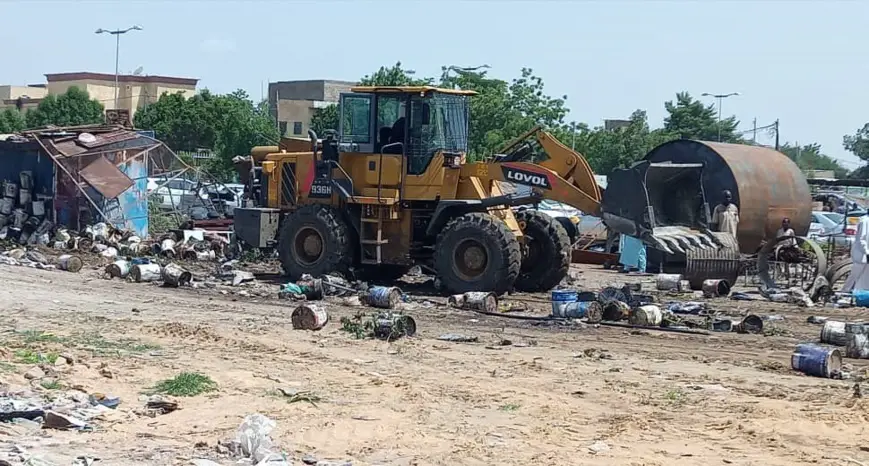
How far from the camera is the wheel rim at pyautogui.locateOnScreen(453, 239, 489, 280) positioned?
1817 cm

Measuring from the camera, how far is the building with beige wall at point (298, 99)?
228ft

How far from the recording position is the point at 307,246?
65.6ft

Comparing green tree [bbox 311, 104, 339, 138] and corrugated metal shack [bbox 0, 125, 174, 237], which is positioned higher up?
green tree [bbox 311, 104, 339, 138]

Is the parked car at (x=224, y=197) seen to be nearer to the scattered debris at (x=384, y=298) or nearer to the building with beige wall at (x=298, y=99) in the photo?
the scattered debris at (x=384, y=298)

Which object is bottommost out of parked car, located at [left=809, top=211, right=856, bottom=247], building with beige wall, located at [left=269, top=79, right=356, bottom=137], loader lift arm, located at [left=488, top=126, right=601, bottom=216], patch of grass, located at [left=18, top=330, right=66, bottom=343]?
patch of grass, located at [left=18, top=330, right=66, bottom=343]

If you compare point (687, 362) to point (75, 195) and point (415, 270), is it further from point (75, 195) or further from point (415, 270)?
point (75, 195)

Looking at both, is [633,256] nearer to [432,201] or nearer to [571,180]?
[571,180]

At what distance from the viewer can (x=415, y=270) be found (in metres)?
20.9

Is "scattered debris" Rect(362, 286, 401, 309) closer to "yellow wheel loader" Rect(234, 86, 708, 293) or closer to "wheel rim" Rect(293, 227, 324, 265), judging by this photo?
"yellow wheel loader" Rect(234, 86, 708, 293)

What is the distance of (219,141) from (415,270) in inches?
1446

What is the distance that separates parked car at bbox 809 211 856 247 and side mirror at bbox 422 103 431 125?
9.66 meters

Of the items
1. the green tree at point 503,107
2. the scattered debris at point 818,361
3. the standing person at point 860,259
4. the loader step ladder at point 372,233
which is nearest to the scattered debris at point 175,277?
the loader step ladder at point 372,233

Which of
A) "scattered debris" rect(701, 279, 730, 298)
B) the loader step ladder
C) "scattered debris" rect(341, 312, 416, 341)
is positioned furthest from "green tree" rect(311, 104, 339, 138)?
"scattered debris" rect(341, 312, 416, 341)

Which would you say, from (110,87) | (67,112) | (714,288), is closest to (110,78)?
(110,87)
